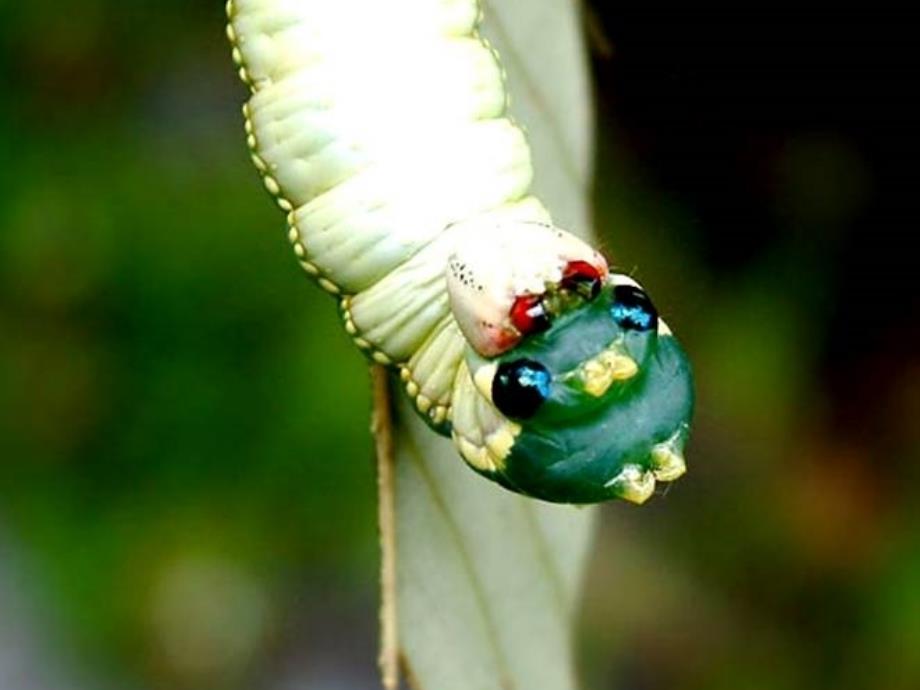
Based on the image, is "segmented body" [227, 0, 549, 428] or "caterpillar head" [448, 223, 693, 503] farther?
"segmented body" [227, 0, 549, 428]

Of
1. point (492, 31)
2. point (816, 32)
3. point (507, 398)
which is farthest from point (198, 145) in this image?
point (507, 398)

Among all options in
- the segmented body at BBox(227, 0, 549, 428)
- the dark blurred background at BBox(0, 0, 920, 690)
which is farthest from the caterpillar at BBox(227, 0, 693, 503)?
the dark blurred background at BBox(0, 0, 920, 690)

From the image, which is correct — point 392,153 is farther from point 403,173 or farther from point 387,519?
point 387,519

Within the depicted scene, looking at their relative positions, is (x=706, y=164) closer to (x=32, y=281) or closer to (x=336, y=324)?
(x=336, y=324)

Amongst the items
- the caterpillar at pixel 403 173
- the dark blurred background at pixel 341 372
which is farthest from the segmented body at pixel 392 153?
the dark blurred background at pixel 341 372

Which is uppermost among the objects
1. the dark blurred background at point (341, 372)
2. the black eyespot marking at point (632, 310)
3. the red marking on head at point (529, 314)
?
the red marking on head at point (529, 314)

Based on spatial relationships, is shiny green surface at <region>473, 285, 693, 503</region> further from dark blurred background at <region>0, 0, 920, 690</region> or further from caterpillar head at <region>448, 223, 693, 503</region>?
dark blurred background at <region>0, 0, 920, 690</region>

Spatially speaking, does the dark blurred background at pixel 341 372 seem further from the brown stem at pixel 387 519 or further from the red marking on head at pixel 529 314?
the red marking on head at pixel 529 314
